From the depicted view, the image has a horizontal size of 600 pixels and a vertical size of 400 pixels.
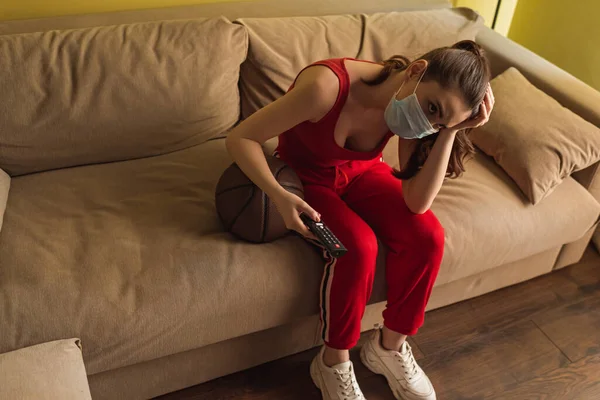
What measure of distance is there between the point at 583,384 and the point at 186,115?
143cm

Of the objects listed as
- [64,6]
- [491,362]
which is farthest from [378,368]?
[64,6]

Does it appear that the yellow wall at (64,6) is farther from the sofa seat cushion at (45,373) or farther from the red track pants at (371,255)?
the sofa seat cushion at (45,373)

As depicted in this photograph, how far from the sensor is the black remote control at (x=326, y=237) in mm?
1252

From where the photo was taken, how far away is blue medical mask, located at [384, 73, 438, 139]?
123 centimetres

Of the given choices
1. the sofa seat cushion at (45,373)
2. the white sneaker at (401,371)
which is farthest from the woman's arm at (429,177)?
the sofa seat cushion at (45,373)

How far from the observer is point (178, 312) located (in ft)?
4.23

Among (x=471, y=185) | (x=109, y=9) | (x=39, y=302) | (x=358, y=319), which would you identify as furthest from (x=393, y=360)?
(x=109, y=9)

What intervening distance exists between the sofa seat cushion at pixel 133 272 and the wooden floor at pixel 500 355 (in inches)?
10.4

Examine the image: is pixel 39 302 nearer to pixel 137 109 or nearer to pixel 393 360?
pixel 137 109

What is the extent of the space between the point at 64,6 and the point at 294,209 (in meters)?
1.11

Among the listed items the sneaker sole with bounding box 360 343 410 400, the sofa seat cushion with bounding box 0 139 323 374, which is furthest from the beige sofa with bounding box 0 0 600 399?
the sneaker sole with bounding box 360 343 410 400

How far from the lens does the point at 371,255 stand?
4.55ft

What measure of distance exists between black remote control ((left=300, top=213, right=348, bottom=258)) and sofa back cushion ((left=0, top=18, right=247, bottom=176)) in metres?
0.58

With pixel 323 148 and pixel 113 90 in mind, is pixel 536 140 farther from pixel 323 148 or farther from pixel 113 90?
pixel 113 90
